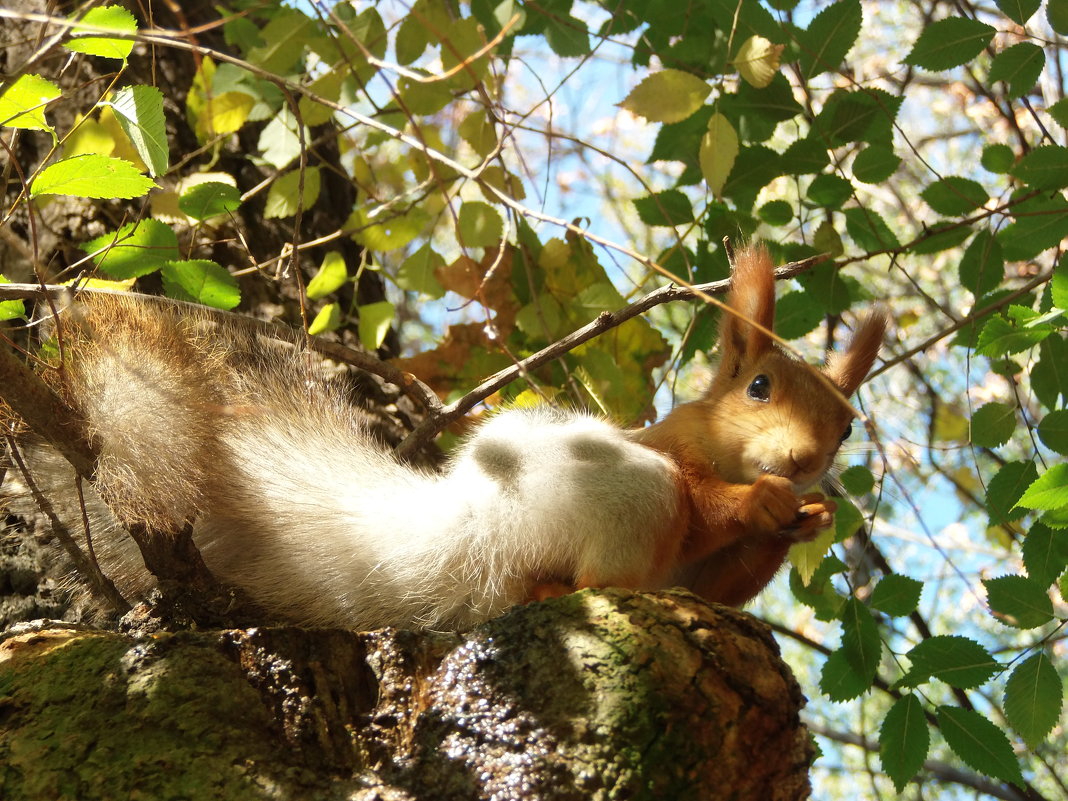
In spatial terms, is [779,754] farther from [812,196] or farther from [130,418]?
[812,196]

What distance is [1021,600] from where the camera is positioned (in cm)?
172

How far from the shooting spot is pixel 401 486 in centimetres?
177

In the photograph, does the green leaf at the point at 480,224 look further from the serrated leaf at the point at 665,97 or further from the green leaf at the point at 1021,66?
the green leaf at the point at 1021,66

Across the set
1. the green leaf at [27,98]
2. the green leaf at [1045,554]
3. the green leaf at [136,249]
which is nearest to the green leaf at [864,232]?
the green leaf at [1045,554]

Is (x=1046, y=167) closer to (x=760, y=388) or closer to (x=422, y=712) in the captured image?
(x=760, y=388)

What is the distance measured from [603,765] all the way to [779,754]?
247mm

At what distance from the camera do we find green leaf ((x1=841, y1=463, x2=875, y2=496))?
213 centimetres

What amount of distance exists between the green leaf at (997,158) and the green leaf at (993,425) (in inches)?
20.6

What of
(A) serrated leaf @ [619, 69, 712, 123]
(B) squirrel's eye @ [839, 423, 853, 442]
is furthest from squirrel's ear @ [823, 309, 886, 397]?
(A) serrated leaf @ [619, 69, 712, 123]

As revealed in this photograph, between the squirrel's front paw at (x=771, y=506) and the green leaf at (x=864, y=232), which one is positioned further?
the green leaf at (x=864, y=232)

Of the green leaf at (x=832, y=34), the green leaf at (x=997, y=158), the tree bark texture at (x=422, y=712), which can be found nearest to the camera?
the tree bark texture at (x=422, y=712)

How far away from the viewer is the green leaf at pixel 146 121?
4.66ft

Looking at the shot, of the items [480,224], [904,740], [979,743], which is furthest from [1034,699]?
[480,224]

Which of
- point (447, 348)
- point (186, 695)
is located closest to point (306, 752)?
point (186, 695)
